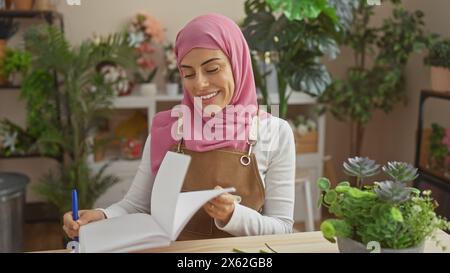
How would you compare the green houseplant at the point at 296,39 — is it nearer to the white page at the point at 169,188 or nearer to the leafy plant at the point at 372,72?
the leafy plant at the point at 372,72

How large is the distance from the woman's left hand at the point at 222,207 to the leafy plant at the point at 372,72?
171 centimetres

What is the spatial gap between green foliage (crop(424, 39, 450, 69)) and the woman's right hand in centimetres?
167

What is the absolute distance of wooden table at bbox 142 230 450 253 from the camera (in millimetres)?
739

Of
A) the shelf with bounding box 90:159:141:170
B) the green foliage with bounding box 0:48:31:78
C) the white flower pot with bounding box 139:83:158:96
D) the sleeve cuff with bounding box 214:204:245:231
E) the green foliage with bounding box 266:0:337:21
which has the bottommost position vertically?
the shelf with bounding box 90:159:141:170

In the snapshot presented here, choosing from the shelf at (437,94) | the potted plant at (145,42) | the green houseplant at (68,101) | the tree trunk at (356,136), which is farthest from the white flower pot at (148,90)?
the shelf at (437,94)

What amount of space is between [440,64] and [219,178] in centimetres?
151

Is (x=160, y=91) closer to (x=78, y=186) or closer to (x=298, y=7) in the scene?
(x=78, y=186)

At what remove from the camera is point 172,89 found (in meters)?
2.38

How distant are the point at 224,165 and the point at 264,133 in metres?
0.12

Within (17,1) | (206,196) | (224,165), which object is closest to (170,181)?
(206,196)

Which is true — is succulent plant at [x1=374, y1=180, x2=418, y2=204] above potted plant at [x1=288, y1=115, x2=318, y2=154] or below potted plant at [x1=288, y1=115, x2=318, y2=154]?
above

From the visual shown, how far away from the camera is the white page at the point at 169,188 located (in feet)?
1.98

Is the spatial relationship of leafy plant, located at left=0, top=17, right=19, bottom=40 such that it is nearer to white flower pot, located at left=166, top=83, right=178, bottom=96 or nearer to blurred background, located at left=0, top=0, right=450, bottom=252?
blurred background, located at left=0, top=0, right=450, bottom=252

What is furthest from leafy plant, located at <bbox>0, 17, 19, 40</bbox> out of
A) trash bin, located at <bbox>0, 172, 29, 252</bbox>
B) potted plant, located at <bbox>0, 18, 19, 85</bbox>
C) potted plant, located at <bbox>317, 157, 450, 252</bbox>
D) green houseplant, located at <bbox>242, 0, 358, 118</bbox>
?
potted plant, located at <bbox>317, 157, 450, 252</bbox>
